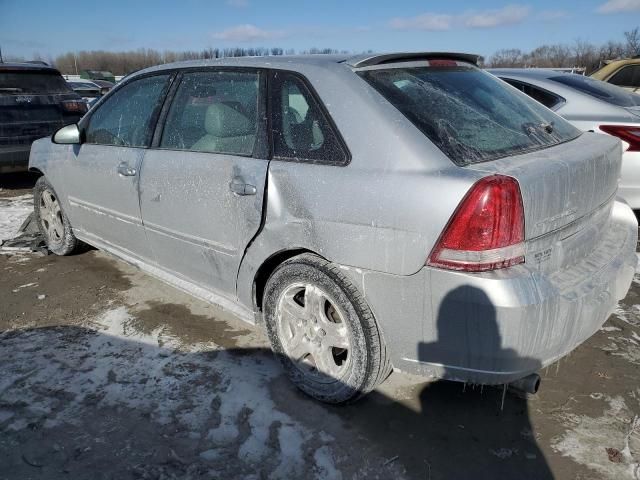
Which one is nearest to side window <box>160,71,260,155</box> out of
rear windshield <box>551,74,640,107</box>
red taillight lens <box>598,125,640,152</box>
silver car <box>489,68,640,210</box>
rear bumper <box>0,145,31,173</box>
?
silver car <box>489,68,640,210</box>

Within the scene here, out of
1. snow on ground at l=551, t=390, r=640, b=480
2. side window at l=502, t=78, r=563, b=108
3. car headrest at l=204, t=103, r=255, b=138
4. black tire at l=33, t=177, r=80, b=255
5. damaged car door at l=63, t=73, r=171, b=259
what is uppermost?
side window at l=502, t=78, r=563, b=108

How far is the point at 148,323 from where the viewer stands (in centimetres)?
355

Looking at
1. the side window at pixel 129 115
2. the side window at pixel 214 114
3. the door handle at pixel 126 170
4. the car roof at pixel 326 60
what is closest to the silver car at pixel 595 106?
the car roof at pixel 326 60

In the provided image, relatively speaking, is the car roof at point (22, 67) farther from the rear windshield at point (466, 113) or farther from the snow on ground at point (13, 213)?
the rear windshield at point (466, 113)

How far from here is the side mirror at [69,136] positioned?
157 inches

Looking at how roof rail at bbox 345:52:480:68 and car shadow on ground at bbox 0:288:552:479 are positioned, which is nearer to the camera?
car shadow on ground at bbox 0:288:552:479

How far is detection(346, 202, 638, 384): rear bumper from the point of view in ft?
6.51

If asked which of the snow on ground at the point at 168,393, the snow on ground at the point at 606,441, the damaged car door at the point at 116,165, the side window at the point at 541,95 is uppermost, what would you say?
the side window at the point at 541,95

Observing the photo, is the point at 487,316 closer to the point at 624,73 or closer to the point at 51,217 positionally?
the point at 51,217

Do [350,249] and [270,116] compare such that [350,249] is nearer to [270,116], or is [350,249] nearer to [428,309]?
[428,309]

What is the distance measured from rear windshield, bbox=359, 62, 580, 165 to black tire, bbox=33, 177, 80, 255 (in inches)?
129

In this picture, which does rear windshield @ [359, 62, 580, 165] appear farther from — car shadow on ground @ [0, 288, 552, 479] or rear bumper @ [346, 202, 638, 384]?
car shadow on ground @ [0, 288, 552, 479]

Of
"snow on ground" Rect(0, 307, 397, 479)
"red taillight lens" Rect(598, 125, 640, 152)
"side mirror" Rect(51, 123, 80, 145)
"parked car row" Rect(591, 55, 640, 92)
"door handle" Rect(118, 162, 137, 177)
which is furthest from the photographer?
"parked car row" Rect(591, 55, 640, 92)

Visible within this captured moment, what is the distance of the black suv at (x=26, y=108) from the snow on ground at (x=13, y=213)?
423mm
